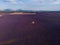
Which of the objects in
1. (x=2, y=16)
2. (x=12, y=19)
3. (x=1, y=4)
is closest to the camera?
(x=1, y=4)

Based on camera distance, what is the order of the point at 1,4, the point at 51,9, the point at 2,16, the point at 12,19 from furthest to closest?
the point at 12,19
the point at 2,16
the point at 51,9
the point at 1,4

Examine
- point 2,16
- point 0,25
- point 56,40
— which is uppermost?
point 2,16

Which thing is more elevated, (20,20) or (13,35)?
(20,20)

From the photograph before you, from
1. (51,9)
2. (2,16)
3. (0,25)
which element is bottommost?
(0,25)

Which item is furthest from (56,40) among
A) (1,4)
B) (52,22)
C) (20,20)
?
(1,4)

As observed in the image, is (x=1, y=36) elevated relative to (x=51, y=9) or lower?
lower

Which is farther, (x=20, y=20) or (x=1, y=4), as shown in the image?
(x=20, y=20)

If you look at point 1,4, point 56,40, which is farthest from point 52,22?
point 1,4

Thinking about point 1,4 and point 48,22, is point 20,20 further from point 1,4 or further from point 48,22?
point 1,4

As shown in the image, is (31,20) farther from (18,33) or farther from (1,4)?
(1,4)
